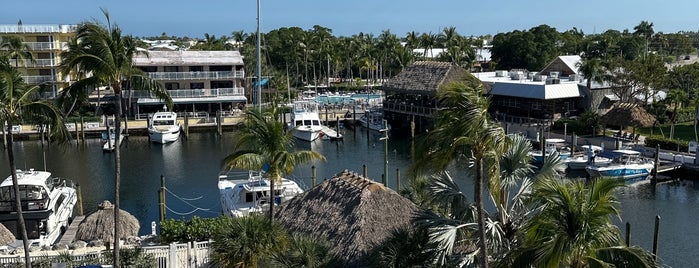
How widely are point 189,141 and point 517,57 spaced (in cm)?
5903

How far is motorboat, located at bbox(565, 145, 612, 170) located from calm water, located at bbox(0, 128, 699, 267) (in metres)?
3.87

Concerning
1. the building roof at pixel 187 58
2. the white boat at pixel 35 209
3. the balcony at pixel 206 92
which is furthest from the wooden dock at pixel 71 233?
the building roof at pixel 187 58

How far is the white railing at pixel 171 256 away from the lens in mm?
20797

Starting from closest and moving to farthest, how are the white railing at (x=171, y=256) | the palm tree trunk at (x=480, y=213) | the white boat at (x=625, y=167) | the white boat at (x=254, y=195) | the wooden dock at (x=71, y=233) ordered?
the palm tree trunk at (x=480, y=213), the white railing at (x=171, y=256), the wooden dock at (x=71, y=233), the white boat at (x=254, y=195), the white boat at (x=625, y=167)

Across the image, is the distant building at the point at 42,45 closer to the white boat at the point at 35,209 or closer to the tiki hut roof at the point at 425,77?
the tiki hut roof at the point at 425,77

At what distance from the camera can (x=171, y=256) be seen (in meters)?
21.2

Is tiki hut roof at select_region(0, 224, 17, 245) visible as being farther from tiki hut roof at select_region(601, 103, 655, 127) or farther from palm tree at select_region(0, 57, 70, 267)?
tiki hut roof at select_region(601, 103, 655, 127)

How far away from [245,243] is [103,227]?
12.0 metres

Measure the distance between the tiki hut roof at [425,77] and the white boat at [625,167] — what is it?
18894 mm

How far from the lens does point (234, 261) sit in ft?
58.7

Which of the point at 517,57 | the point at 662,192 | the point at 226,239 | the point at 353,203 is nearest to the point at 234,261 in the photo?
the point at 226,239

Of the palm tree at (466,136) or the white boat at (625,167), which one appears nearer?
the palm tree at (466,136)

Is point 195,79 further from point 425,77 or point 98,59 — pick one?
point 98,59

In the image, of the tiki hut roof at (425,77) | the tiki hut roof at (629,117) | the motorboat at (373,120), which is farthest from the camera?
the motorboat at (373,120)
